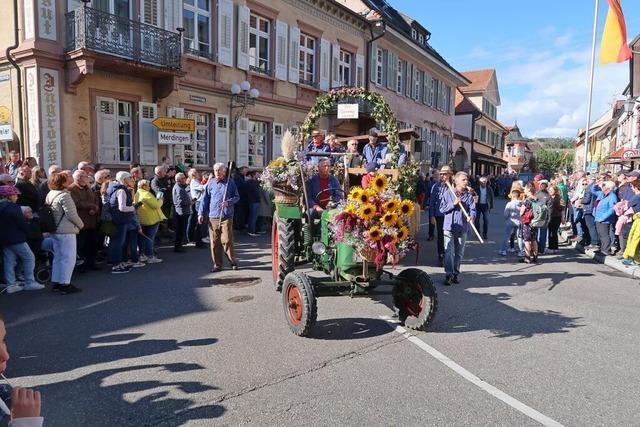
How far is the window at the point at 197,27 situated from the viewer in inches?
603

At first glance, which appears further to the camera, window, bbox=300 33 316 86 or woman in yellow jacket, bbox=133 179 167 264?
window, bbox=300 33 316 86

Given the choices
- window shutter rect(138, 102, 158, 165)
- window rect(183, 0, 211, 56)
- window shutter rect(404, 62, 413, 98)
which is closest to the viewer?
window shutter rect(138, 102, 158, 165)

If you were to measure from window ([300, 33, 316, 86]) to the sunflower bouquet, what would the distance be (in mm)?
16101

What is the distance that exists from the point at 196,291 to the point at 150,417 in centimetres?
376

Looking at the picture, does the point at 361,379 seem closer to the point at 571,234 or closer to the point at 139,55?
the point at 139,55

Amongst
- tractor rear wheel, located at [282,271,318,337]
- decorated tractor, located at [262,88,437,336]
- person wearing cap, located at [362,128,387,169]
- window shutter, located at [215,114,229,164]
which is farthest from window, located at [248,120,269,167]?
tractor rear wheel, located at [282,271,318,337]

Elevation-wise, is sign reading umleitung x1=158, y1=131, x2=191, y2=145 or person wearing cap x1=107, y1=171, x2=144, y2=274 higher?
sign reading umleitung x1=158, y1=131, x2=191, y2=145

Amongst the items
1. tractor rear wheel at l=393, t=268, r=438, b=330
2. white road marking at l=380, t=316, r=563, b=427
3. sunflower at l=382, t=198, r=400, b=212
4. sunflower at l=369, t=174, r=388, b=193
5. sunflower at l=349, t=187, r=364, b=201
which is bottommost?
white road marking at l=380, t=316, r=563, b=427

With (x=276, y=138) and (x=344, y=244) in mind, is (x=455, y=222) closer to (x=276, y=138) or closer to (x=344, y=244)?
(x=344, y=244)

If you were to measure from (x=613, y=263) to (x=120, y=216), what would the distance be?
9684mm

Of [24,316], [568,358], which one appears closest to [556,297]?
[568,358]

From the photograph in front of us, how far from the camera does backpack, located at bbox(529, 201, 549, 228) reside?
1051 cm

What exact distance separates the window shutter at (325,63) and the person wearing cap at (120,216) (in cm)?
1419

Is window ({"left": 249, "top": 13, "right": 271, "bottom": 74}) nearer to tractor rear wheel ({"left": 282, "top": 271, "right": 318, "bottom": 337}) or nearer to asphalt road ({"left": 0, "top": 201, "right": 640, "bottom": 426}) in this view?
asphalt road ({"left": 0, "top": 201, "right": 640, "bottom": 426})
